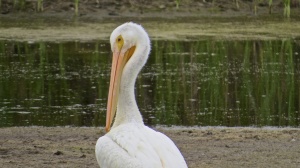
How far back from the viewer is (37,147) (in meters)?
9.52

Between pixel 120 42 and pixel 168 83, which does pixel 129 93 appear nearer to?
pixel 120 42

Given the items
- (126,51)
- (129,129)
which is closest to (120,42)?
(126,51)

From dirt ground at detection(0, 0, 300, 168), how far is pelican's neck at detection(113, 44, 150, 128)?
233 cm

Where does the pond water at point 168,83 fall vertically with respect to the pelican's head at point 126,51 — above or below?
below

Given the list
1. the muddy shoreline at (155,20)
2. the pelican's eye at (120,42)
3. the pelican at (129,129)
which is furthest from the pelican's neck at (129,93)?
the muddy shoreline at (155,20)

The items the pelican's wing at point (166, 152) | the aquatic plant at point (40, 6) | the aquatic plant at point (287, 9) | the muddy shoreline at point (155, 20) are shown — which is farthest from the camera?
the aquatic plant at point (40, 6)

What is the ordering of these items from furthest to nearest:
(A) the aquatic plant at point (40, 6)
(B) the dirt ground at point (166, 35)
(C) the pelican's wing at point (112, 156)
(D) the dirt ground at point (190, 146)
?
(A) the aquatic plant at point (40, 6), (B) the dirt ground at point (166, 35), (D) the dirt ground at point (190, 146), (C) the pelican's wing at point (112, 156)

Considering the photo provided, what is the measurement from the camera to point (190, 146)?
962cm

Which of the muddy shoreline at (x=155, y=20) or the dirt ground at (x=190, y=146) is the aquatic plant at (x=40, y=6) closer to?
the muddy shoreline at (x=155, y=20)

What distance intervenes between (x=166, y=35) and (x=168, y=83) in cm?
761

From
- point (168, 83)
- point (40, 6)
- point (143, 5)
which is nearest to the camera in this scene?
point (168, 83)

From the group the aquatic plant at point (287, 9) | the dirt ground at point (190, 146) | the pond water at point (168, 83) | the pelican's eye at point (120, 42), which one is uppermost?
the aquatic plant at point (287, 9)

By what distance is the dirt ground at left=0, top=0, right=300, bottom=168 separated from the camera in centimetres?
897

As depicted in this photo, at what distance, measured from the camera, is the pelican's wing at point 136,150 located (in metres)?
5.31
